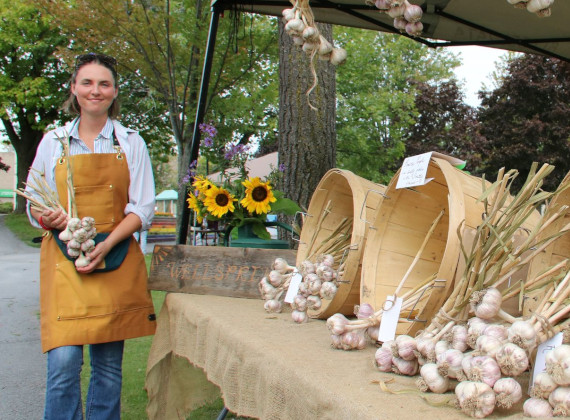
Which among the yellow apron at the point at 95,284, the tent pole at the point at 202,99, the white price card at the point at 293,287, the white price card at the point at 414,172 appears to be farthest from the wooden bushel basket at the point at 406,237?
the tent pole at the point at 202,99

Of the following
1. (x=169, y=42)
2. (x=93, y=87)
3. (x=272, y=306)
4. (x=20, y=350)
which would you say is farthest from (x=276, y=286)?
(x=169, y=42)

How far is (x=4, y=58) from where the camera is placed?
19.1 m

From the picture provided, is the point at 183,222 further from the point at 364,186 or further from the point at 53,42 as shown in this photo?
the point at 53,42

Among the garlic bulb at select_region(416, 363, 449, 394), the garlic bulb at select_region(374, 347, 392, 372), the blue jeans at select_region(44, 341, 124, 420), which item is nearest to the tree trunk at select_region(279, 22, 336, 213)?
the blue jeans at select_region(44, 341, 124, 420)

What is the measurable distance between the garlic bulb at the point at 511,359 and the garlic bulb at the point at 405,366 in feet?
0.85

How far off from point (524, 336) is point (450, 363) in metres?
0.15

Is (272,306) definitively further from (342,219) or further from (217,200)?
(217,200)

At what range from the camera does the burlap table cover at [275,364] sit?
3.49ft

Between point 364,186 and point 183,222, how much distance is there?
1.50 meters

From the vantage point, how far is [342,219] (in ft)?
7.75

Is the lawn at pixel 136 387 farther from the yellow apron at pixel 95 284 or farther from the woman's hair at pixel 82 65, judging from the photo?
the woman's hair at pixel 82 65

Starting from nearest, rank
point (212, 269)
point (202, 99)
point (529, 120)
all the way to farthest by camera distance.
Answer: point (212, 269) < point (202, 99) < point (529, 120)

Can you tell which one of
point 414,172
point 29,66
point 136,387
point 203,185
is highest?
point 29,66

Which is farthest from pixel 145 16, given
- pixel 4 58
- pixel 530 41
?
pixel 4 58
